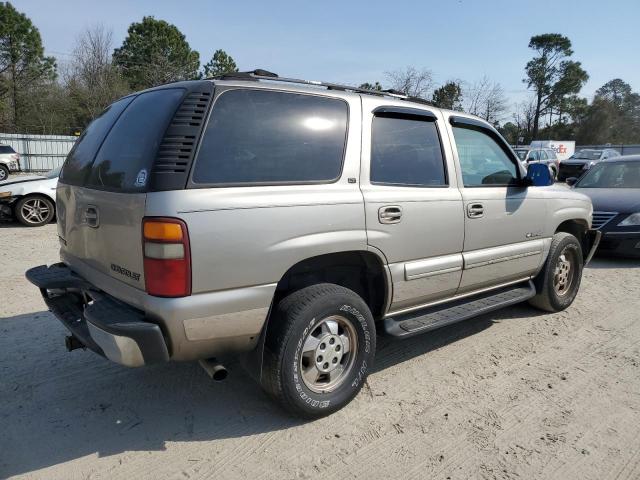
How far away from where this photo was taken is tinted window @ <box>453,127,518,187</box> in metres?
3.96

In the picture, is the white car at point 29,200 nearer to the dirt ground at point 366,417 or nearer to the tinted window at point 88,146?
the dirt ground at point 366,417

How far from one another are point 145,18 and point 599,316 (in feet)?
154

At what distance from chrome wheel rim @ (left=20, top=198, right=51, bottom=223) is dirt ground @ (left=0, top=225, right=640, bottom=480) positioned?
5.98m

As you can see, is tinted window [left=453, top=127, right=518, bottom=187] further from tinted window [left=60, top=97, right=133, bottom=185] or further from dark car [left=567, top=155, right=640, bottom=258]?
dark car [left=567, top=155, right=640, bottom=258]

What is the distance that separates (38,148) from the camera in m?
27.1

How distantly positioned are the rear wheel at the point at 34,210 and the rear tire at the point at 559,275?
907cm

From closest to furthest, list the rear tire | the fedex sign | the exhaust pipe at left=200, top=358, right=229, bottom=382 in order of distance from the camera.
Answer: the exhaust pipe at left=200, top=358, right=229, bottom=382 → the rear tire → the fedex sign

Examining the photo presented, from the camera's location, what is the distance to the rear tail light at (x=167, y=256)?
242 cm

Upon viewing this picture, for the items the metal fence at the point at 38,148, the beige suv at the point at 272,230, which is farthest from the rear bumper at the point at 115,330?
the metal fence at the point at 38,148

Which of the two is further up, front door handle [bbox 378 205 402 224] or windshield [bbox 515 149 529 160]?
windshield [bbox 515 149 529 160]

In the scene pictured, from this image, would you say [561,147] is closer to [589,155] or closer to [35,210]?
[589,155]

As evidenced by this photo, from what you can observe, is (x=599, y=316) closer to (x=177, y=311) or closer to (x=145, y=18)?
(x=177, y=311)

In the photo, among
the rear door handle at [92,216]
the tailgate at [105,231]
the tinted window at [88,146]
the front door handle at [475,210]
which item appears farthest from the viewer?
the front door handle at [475,210]

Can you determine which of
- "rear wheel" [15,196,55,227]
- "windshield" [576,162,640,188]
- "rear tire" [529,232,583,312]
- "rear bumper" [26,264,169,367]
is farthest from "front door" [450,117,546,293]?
"rear wheel" [15,196,55,227]
